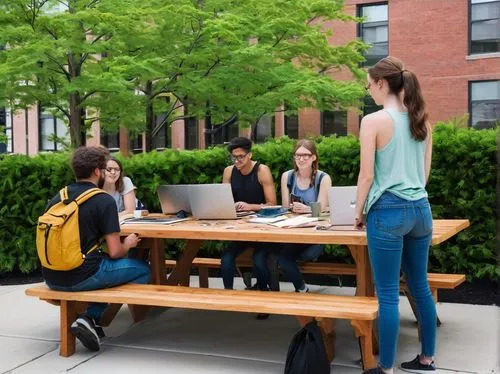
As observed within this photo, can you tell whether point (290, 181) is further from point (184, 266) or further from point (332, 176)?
point (184, 266)

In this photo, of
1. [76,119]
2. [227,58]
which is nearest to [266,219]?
[227,58]

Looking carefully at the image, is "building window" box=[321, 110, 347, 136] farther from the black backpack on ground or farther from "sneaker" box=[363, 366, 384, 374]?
"sneaker" box=[363, 366, 384, 374]

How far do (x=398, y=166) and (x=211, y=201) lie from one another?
2.20 metres

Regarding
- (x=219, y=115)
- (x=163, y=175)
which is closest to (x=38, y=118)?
(x=219, y=115)

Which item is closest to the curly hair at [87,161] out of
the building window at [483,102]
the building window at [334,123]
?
the building window at [483,102]

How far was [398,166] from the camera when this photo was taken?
3.96m

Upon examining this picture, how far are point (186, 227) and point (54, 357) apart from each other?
1442 millimetres

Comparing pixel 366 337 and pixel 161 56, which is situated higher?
pixel 161 56

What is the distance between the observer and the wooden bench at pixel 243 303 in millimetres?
4254

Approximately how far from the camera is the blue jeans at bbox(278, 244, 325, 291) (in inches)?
229

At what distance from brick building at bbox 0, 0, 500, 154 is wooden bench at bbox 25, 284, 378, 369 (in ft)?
58.4

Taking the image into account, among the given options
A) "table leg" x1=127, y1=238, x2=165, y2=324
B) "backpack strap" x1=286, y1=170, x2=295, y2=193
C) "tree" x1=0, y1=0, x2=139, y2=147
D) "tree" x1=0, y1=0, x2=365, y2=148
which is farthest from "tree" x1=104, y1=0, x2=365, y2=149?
"table leg" x1=127, y1=238, x2=165, y2=324

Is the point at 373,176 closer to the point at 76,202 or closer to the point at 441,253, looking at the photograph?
the point at 76,202

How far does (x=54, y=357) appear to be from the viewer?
16.6 ft
